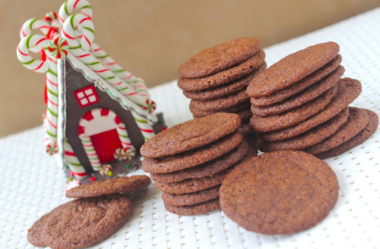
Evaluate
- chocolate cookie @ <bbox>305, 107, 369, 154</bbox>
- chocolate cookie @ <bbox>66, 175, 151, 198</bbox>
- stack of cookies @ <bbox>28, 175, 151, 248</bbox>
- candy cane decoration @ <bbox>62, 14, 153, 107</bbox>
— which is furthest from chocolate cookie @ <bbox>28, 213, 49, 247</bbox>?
chocolate cookie @ <bbox>305, 107, 369, 154</bbox>

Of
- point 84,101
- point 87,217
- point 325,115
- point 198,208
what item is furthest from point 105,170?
point 325,115

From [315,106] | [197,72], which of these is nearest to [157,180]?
[197,72]

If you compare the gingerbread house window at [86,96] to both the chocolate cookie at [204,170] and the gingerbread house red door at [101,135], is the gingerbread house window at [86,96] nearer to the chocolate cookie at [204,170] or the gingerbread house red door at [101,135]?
the gingerbread house red door at [101,135]

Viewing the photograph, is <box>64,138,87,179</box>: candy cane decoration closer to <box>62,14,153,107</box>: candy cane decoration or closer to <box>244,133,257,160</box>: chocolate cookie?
<box>62,14,153,107</box>: candy cane decoration

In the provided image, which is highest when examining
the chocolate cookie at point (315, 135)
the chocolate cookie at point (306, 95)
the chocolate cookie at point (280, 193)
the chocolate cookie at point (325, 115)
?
the chocolate cookie at point (306, 95)

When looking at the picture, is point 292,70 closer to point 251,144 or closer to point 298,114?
point 298,114

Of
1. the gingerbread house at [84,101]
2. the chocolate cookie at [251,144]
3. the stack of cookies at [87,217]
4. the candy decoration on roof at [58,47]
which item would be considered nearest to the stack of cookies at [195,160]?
the chocolate cookie at [251,144]

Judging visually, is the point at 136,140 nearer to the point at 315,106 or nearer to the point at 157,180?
the point at 157,180
